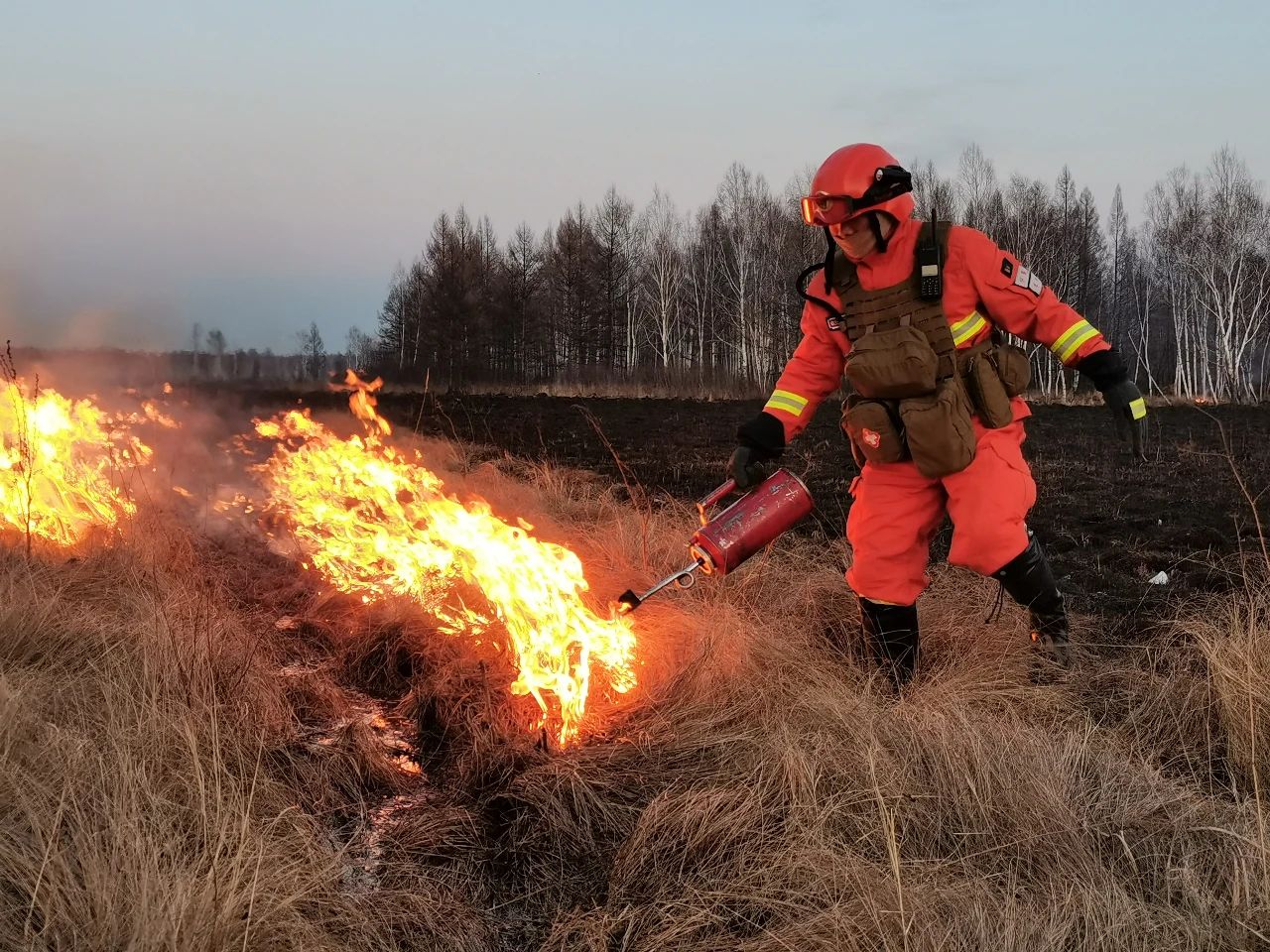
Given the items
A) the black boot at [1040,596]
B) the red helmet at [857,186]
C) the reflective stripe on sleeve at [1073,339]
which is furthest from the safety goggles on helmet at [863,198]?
the black boot at [1040,596]

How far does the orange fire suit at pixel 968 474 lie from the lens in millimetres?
2994

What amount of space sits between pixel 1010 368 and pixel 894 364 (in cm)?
46

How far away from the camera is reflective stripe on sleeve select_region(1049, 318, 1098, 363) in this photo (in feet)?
9.75

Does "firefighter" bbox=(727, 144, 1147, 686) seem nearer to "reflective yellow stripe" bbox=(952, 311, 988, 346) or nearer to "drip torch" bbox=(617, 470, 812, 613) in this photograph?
"reflective yellow stripe" bbox=(952, 311, 988, 346)

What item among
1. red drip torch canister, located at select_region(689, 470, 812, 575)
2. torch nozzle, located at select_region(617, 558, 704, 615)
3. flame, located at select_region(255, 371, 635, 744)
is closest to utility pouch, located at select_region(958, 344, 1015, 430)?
red drip torch canister, located at select_region(689, 470, 812, 575)

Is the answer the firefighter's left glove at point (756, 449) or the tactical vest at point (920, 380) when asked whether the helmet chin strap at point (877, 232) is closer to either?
the tactical vest at point (920, 380)

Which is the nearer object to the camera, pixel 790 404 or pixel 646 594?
pixel 646 594

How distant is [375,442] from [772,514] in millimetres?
2688

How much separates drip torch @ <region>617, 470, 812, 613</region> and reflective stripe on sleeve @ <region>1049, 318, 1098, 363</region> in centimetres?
106

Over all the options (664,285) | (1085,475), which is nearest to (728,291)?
(664,285)

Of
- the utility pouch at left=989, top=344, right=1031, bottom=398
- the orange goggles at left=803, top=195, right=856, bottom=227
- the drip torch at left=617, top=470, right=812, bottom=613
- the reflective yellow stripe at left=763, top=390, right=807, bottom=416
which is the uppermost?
the orange goggles at left=803, top=195, right=856, bottom=227

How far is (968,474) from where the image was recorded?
3006 mm

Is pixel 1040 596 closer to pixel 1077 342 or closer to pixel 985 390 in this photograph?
pixel 985 390

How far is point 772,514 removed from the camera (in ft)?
10.6
